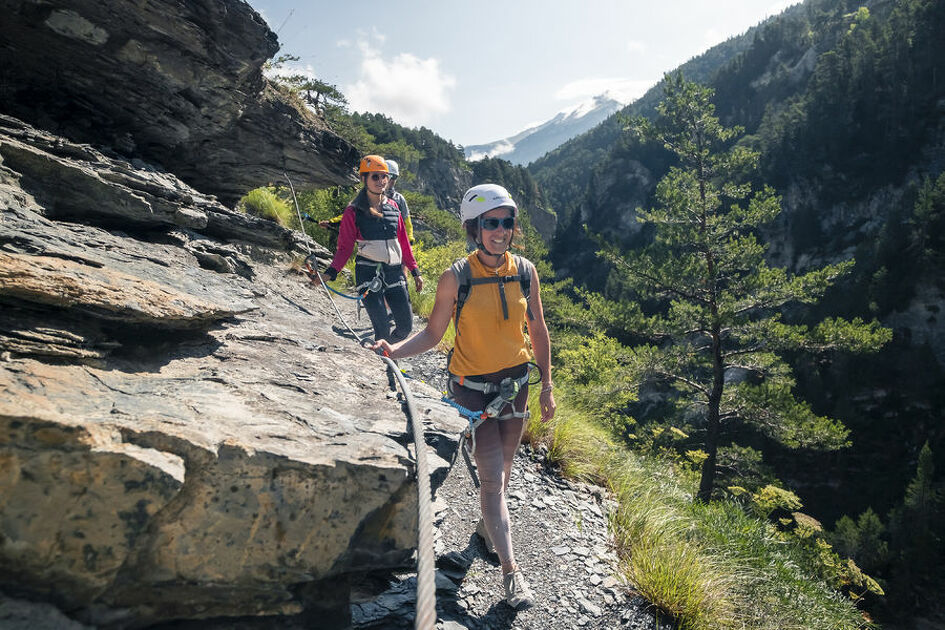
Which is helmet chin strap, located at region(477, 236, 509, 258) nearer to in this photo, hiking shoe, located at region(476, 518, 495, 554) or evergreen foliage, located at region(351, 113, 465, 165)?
hiking shoe, located at region(476, 518, 495, 554)

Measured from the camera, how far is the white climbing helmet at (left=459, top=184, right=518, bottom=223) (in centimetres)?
296

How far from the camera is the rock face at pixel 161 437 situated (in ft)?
5.72

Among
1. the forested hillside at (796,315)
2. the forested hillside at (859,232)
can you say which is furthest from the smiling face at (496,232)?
the forested hillside at (859,232)

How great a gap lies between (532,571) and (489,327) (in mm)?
1979

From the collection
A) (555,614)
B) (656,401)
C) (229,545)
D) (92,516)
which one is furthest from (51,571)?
(656,401)

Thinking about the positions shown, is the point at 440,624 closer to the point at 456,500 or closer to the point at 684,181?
the point at 456,500

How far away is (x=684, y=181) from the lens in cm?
1273

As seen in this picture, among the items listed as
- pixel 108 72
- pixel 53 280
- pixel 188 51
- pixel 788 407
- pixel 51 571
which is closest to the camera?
pixel 51 571

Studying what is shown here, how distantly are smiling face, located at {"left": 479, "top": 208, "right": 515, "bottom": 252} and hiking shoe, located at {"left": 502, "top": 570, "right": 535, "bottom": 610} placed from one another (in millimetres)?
2123

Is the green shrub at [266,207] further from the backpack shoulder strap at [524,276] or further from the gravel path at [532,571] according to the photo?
the backpack shoulder strap at [524,276]

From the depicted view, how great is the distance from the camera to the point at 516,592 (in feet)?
9.85

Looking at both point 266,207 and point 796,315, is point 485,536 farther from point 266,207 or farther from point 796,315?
point 796,315

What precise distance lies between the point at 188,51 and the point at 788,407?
14.1 m

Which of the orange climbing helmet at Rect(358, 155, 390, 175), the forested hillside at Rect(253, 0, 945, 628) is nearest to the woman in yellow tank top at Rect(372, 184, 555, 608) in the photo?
the forested hillside at Rect(253, 0, 945, 628)
